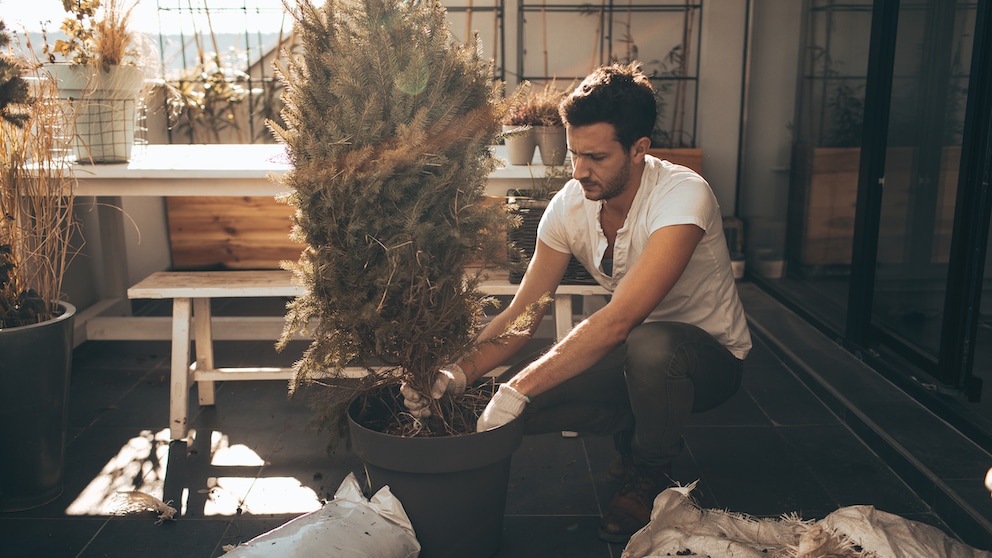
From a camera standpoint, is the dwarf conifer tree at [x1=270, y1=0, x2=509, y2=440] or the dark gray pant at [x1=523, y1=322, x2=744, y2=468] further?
the dark gray pant at [x1=523, y1=322, x2=744, y2=468]

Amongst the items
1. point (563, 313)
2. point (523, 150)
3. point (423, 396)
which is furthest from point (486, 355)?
point (523, 150)

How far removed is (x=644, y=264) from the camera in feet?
7.09

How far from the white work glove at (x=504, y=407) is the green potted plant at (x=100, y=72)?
1.80 metres

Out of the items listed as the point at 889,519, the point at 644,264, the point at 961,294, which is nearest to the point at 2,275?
the point at 644,264

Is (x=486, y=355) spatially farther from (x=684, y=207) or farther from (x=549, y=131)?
(x=549, y=131)

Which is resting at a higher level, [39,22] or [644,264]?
[39,22]

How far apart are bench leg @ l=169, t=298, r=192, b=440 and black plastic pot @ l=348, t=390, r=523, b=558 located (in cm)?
106

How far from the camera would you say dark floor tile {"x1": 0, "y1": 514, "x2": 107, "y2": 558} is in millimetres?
2205

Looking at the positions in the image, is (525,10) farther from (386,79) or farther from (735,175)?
(386,79)

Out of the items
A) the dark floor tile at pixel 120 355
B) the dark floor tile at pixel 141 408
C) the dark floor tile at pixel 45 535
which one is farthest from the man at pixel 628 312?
the dark floor tile at pixel 120 355

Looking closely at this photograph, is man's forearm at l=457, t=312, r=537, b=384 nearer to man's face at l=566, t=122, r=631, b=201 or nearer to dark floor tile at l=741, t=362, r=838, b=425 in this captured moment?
man's face at l=566, t=122, r=631, b=201

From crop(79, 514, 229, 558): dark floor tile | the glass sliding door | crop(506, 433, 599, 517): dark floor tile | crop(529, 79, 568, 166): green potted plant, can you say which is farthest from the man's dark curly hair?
crop(79, 514, 229, 558): dark floor tile

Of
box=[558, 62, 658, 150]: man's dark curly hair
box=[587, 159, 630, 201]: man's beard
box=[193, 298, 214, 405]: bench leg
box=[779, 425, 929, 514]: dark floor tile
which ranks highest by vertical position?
box=[558, 62, 658, 150]: man's dark curly hair

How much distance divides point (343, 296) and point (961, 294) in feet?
6.57
